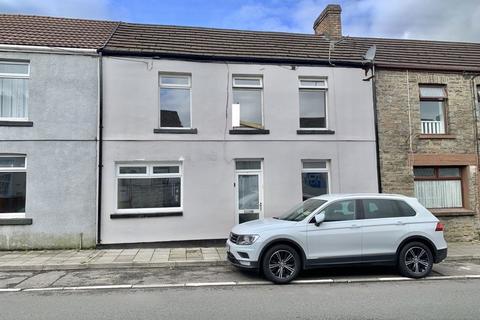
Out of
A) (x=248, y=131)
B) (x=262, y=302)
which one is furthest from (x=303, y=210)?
(x=248, y=131)

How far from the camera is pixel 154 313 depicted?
6.58m

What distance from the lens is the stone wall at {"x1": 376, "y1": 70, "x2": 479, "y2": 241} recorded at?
47.2 feet

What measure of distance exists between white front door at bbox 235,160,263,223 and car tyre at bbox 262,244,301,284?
15.8 ft

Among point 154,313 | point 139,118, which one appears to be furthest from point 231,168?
point 154,313

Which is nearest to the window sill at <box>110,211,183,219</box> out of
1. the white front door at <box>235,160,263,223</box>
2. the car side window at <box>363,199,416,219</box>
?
the white front door at <box>235,160,263,223</box>

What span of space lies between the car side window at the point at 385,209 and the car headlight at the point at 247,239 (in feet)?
8.00

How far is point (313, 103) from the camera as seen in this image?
47.8 ft

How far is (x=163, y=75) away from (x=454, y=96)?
958cm

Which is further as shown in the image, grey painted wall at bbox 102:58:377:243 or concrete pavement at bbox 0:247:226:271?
grey painted wall at bbox 102:58:377:243

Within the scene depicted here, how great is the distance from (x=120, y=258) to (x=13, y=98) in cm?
580

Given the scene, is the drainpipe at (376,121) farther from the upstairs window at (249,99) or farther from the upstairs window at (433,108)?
the upstairs window at (249,99)

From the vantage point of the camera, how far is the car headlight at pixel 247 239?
346 inches

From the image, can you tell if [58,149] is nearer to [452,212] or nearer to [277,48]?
[277,48]

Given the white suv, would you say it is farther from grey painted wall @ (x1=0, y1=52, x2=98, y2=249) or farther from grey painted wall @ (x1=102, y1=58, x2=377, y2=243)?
grey painted wall @ (x1=0, y1=52, x2=98, y2=249)
